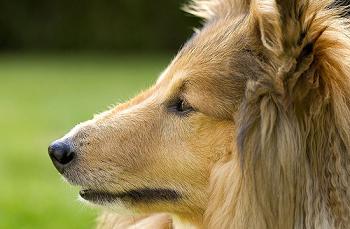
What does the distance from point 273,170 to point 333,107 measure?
0.32 meters

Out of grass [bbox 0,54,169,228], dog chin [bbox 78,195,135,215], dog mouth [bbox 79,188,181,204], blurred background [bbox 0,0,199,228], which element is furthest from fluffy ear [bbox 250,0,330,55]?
blurred background [bbox 0,0,199,228]

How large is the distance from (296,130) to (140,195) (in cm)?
78

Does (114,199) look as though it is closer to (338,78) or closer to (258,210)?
(258,210)

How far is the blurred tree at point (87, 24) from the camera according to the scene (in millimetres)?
23844

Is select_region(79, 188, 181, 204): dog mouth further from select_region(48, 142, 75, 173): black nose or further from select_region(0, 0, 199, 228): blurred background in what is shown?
select_region(0, 0, 199, 228): blurred background

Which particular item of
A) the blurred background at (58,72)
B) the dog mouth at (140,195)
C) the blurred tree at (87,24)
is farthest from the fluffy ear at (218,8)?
the blurred tree at (87,24)

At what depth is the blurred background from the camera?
7387 mm

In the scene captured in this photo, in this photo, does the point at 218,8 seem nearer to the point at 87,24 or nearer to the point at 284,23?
the point at 284,23

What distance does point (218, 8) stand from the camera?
397 centimetres

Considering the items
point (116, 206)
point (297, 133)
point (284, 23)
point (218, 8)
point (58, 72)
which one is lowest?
point (58, 72)

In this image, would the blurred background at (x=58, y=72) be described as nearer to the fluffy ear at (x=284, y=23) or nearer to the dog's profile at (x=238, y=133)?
the dog's profile at (x=238, y=133)

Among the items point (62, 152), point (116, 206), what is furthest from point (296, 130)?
point (62, 152)

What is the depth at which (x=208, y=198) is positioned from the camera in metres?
3.53

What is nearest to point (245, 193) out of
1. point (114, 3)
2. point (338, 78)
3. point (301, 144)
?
point (301, 144)
